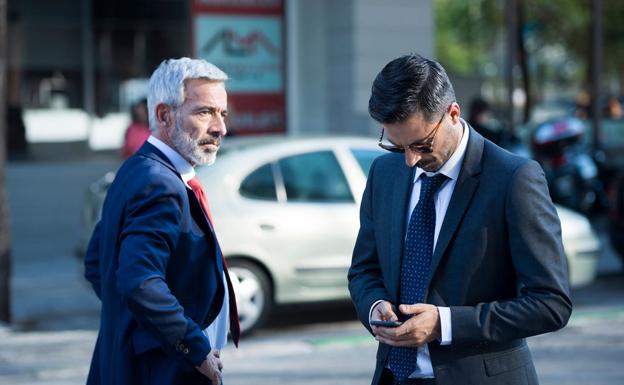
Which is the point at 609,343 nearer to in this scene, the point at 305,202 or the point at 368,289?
the point at 305,202

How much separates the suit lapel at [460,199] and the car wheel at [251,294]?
516cm

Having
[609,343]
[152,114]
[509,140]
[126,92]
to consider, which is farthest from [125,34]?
[152,114]

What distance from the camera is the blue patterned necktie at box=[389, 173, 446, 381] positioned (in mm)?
2805

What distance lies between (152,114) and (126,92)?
1206 centimetres

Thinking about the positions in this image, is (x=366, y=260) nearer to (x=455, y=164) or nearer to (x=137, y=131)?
(x=455, y=164)

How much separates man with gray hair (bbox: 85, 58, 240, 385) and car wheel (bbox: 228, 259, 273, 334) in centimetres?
458

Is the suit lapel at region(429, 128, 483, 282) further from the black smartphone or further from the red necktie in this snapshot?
the red necktie

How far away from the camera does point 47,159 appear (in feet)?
48.1

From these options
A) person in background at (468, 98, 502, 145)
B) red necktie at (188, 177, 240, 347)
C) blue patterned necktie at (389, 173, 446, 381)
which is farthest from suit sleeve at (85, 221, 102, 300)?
person in background at (468, 98, 502, 145)

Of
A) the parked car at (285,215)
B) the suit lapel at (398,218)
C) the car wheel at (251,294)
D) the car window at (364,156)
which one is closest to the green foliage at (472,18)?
the car window at (364,156)

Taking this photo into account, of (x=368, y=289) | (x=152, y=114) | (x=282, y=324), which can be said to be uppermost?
(x=152, y=114)

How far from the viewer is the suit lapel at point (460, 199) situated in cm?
273

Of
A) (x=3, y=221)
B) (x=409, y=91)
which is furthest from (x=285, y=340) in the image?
(x=409, y=91)

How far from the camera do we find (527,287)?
267 centimetres
